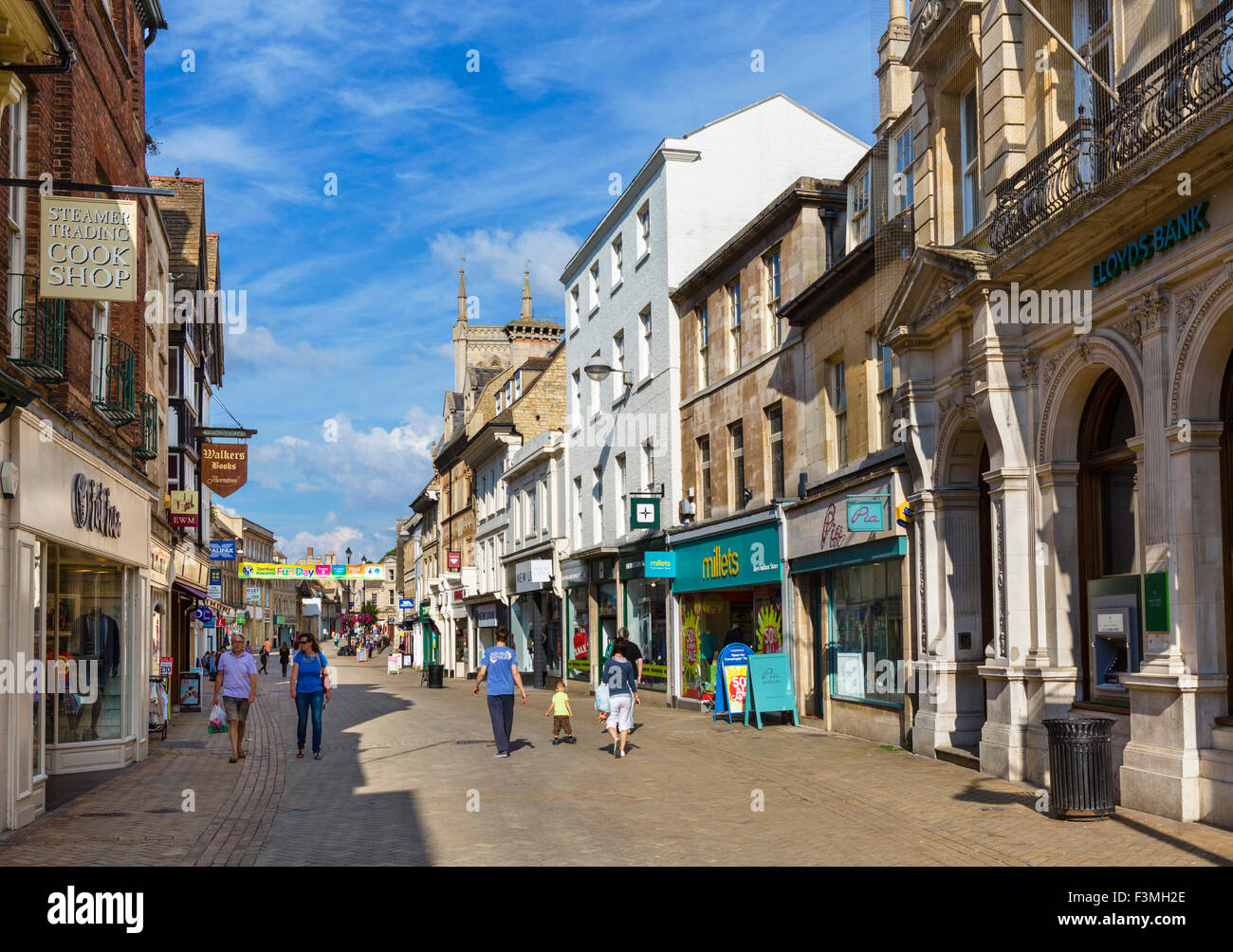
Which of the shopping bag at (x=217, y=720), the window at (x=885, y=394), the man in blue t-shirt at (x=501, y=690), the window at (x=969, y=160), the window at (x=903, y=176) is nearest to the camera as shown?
the window at (x=969, y=160)

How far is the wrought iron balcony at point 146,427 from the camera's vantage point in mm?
19203

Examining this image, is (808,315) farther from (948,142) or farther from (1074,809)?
(1074,809)

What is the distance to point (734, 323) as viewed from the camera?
26578 mm

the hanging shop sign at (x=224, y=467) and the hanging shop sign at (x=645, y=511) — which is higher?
the hanging shop sign at (x=224, y=467)

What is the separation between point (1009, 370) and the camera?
14680 millimetres

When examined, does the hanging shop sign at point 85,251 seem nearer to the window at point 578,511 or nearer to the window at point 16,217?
the window at point 16,217

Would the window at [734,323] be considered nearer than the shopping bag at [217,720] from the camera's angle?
No

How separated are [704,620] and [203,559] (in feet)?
63.5

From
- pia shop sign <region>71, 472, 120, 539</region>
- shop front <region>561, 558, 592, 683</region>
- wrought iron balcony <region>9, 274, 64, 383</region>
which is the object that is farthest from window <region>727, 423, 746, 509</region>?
wrought iron balcony <region>9, 274, 64, 383</region>

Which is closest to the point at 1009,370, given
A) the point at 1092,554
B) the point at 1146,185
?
the point at 1092,554

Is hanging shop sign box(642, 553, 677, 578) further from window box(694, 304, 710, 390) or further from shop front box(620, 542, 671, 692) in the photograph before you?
window box(694, 304, 710, 390)

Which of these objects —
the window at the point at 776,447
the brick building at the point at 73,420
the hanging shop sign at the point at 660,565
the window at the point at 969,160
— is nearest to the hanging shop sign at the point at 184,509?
the brick building at the point at 73,420

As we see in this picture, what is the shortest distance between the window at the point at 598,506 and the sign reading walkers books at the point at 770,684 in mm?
13520

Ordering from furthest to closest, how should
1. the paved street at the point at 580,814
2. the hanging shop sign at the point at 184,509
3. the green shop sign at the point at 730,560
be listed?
the hanging shop sign at the point at 184,509, the green shop sign at the point at 730,560, the paved street at the point at 580,814
